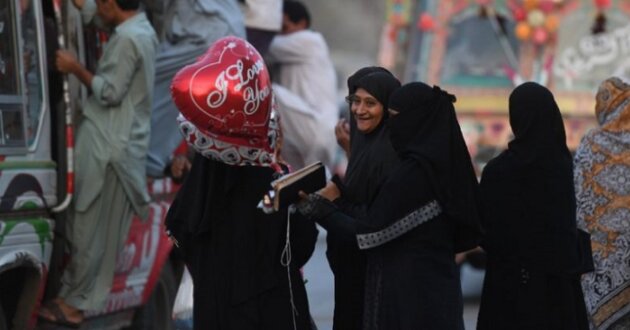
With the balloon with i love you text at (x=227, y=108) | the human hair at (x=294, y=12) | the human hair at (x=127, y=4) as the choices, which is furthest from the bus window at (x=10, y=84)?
the human hair at (x=294, y=12)

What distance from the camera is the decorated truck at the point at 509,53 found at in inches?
623

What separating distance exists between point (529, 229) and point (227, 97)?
136 centimetres

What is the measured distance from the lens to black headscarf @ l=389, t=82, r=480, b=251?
5.80 metres

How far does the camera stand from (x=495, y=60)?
16.2 metres

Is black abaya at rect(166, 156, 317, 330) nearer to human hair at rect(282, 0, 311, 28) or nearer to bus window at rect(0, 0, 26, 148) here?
bus window at rect(0, 0, 26, 148)

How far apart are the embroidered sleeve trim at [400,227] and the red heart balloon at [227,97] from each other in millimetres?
541

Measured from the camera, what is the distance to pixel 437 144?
5812mm

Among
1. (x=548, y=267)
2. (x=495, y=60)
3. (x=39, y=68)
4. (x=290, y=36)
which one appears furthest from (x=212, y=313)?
(x=495, y=60)

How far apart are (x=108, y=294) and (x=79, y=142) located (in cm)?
75

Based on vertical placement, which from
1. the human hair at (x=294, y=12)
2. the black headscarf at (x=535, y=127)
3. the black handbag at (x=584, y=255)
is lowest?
the black handbag at (x=584, y=255)

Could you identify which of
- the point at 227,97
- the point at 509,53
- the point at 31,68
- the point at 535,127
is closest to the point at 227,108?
the point at 227,97

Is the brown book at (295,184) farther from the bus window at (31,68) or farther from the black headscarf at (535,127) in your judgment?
the bus window at (31,68)

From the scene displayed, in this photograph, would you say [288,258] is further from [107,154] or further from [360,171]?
[107,154]

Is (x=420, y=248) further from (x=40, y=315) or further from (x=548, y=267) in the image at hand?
(x=40, y=315)
